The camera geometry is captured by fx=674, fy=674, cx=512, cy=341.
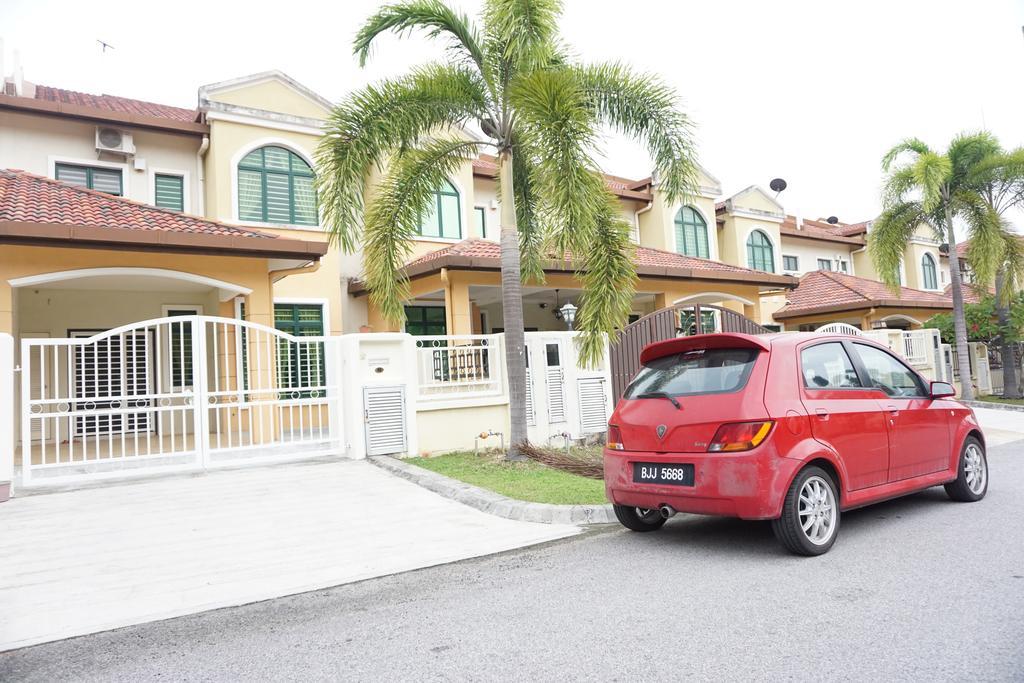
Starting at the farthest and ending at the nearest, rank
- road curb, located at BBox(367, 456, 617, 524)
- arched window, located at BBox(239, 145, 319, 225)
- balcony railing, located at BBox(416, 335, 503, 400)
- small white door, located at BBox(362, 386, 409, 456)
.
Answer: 1. arched window, located at BBox(239, 145, 319, 225)
2. balcony railing, located at BBox(416, 335, 503, 400)
3. small white door, located at BBox(362, 386, 409, 456)
4. road curb, located at BBox(367, 456, 617, 524)

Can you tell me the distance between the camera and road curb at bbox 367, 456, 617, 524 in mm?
6184

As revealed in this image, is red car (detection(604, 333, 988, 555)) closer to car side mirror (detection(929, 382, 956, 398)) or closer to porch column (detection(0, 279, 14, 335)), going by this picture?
car side mirror (detection(929, 382, 956, 398))

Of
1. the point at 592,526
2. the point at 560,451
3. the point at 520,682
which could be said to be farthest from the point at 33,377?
the point at 520,682

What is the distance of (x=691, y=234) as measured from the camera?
2216 cm

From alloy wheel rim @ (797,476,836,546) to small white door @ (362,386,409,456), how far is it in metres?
6.14

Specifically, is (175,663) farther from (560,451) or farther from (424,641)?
(560,451)

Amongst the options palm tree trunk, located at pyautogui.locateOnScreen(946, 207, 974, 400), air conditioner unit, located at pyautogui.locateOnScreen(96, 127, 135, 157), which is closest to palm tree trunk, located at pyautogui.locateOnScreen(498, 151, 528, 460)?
air conditioner unit, located at pyautogui.locateOnScreen(96, 127, 135, 157)

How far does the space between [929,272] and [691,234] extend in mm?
14540

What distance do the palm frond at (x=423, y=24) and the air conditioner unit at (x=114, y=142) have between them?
7195 millimetres

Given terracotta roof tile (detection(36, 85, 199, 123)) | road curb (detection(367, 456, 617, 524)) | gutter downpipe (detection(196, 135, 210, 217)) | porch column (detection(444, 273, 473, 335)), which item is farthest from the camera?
terracotta roof tile (detection(36, 85, 199, 123))

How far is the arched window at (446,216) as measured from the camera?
16641mm

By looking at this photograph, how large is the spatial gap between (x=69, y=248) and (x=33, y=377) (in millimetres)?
4666

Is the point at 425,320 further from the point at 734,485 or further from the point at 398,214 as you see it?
the point at 734,485

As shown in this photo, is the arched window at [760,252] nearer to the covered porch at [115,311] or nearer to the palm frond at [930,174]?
the palm frond at [930,174]
